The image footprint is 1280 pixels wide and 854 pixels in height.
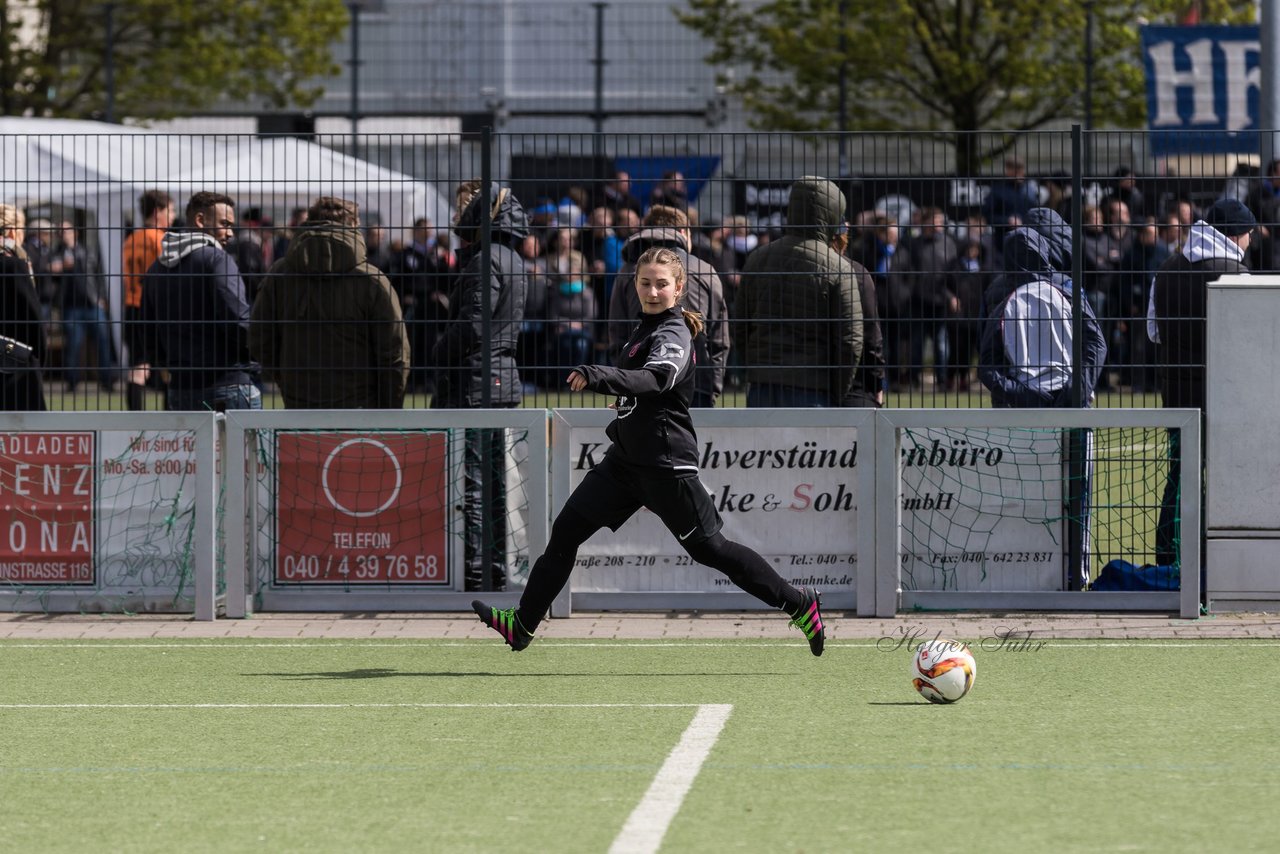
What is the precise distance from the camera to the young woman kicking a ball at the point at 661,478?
28.5 feet

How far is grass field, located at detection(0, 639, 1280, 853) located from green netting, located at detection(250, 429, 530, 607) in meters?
0.84

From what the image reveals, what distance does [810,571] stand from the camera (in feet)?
34.3

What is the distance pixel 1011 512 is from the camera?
10.4 metres

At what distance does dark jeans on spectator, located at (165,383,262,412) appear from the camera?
11.2 metres

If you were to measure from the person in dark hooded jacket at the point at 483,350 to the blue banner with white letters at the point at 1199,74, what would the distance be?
13362 mm

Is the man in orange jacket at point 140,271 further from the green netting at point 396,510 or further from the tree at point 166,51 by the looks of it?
the tree at point 166,51

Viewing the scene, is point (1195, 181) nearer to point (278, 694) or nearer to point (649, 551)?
point (649, 551)

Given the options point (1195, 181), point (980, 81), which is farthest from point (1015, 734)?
point (980, 81)

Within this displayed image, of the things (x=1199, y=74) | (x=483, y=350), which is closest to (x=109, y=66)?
(x=1199, y=74)

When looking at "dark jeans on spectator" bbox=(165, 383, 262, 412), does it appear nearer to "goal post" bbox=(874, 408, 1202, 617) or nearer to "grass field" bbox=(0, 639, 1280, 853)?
"grass field" bbox=(0, 639, 1280, 853)

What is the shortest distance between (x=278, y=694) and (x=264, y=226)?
346 cm

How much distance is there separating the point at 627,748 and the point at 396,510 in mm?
3665

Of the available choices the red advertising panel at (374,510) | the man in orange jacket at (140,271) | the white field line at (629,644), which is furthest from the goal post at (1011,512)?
the man in orange jacket at (140,271)

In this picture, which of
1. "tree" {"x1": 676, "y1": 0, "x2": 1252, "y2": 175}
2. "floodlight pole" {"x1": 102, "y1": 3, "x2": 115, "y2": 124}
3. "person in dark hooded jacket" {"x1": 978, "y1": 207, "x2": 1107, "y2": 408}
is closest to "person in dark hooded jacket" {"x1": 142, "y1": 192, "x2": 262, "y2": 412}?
"person in dark hooded jacket" {"x1": 978, "y1": 207, "x2": 1107, "y2": 408}
